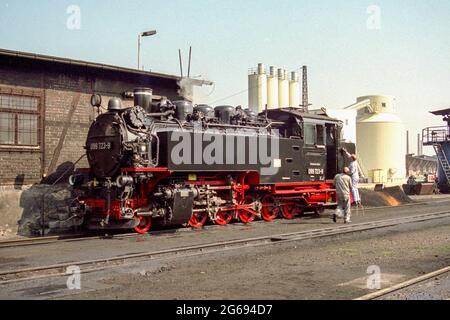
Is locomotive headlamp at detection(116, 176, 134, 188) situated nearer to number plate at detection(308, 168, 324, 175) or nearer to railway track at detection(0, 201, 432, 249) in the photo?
railway track at detection(0, 201, 432, 249)

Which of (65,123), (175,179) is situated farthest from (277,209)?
(65,123)

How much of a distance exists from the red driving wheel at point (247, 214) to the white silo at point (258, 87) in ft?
130

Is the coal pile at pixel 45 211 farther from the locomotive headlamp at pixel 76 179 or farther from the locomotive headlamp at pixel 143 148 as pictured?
the locomotive headlamp at pixel 143 148

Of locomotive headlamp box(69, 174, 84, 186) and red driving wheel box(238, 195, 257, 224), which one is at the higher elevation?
locomotive headlamp box(69, 174, 84, 186)

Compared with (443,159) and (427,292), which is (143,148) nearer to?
(427,292)

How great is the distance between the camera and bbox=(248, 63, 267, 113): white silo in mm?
54594

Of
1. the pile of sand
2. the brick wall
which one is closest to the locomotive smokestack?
the brick wall

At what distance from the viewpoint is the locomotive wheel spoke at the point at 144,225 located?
41.1 ft

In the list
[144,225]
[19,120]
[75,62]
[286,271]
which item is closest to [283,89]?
[75,62]

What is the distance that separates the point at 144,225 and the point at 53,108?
18.6 feet

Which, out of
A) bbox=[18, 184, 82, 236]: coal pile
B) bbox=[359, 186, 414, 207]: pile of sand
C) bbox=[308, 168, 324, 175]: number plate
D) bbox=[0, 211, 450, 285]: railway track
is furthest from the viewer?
bbox=[359, 186, 414, 207]: pile of sand

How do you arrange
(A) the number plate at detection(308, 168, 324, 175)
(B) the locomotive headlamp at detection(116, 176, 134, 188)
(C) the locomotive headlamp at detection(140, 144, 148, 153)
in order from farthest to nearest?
(A) the number plate at detection(308, 168, 324, 175)
(C) the locomotive headlamp at detection(140, 144, 148, 153)
(B) the locomotive headlamp at detection(116, 176, 134, 188)

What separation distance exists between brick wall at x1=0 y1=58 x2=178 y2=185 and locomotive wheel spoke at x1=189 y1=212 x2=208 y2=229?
5.18 metres
